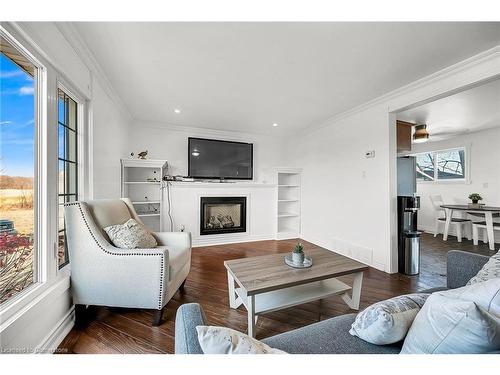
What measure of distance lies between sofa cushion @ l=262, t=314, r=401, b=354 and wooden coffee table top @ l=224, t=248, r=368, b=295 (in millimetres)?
426

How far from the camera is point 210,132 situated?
4.03m

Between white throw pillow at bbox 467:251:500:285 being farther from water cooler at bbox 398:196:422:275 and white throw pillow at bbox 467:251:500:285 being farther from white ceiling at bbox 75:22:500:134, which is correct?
white ceiling at bbox 75:22:500:134

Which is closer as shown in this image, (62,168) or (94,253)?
(94,253)

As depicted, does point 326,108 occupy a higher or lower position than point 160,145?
higher

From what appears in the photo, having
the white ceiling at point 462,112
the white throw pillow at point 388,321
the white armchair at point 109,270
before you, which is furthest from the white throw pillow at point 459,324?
the white ceiling at point 462,112

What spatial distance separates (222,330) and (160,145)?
3.77m

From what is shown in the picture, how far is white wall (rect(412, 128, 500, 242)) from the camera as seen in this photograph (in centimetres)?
393

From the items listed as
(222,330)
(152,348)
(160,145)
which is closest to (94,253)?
(152,348)

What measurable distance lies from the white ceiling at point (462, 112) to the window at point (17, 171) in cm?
418

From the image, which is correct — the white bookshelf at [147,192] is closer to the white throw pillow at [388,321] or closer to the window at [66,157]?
the window at [66,157]

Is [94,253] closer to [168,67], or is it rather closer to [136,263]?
[136,263]

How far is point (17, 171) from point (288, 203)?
4.06 metres

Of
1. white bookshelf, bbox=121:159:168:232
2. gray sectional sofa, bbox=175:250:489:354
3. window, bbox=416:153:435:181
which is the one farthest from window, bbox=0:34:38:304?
window, bbox=416:153:435:181

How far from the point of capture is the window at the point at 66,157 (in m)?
1.65
